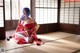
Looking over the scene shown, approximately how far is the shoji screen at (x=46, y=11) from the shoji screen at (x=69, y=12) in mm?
310

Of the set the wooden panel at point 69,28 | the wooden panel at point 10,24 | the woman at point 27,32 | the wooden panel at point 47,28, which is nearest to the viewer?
the woman at point 27,32

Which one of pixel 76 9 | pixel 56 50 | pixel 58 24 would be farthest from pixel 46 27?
pixel 56 50

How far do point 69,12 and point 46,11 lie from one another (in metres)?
0.99

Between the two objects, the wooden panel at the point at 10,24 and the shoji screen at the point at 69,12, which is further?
the wooden panel at the point at 10,24

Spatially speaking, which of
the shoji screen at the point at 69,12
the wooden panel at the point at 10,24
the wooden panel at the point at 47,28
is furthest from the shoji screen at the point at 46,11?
the wooden panel at the point at 10,24

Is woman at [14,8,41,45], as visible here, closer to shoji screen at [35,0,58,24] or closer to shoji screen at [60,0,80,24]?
shoji screen at [35,0,58,24]

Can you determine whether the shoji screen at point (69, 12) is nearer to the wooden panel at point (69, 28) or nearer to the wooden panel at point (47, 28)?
the wooden panel at point (69, 28)

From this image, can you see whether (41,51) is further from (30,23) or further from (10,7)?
(10,7)

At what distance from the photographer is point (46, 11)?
6535 millimetres

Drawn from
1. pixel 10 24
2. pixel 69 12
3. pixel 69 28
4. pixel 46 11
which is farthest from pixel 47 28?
pixel 10 24

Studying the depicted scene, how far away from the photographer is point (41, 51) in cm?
376

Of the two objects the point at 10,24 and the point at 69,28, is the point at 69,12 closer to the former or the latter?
the point at 69,28

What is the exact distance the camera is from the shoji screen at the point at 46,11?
6.23 meters

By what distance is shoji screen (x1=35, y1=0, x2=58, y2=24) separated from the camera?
20.4 feet
